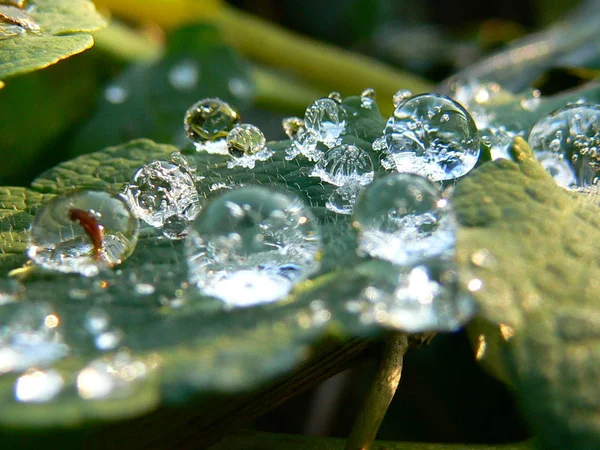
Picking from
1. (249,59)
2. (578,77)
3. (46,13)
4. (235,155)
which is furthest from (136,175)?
(249,59)

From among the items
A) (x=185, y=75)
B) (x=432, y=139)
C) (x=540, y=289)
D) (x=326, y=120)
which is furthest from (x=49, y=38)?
(x=185, y=75)

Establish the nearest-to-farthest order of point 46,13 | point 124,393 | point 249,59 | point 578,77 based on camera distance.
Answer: point 124,393
point 46,13
point 578,77
point 249,59

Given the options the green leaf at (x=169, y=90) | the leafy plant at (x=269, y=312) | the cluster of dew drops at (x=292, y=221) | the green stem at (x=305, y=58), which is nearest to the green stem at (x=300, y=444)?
the leafy plant at (x=269, y=312)

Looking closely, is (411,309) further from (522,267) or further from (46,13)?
(46,13)

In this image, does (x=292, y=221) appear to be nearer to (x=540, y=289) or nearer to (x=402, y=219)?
(x=402, y=219)

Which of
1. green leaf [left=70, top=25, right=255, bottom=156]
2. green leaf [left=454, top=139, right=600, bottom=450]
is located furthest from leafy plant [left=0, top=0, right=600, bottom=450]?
green leaf [left=70, top=25, right=255, bottom=156]

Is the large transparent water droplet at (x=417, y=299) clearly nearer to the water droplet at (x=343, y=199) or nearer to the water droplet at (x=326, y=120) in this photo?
the water droplet at (x=343, y=199)
